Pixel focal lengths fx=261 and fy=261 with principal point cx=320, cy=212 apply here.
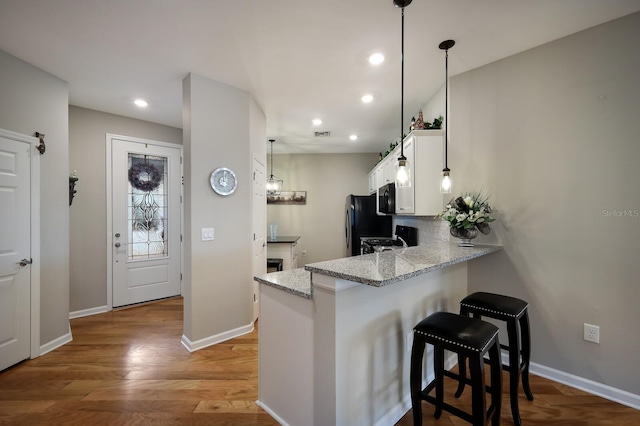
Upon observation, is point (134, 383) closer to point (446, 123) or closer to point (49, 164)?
point (49, 164)

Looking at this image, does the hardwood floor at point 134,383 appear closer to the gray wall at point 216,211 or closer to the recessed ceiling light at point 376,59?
the gray wall at point 216,211

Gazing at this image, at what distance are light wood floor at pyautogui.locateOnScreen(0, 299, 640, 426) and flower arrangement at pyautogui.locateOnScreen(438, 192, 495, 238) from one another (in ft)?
4.12

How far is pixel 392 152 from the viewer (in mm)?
3689

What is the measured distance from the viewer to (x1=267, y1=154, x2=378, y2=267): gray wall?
6066 millimetres

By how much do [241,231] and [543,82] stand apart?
3.11 m

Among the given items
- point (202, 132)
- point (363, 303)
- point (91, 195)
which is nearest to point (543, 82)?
point (363, 303)

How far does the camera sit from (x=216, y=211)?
9.00 feet

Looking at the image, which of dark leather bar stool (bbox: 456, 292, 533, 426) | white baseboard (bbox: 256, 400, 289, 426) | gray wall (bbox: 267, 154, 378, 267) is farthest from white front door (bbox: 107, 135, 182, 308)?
dark leather bar stool (bbox: 456, 292, 533, 426)

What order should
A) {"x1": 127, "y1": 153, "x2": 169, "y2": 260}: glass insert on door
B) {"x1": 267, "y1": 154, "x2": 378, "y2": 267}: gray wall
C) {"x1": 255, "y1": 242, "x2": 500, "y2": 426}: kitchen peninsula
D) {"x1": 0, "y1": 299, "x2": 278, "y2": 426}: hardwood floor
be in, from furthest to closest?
1. {"x1": 267, "y1": 154, "x2": 378, "y2": 267}: gray wall
2. {"x1": 127, "y1": 153, "x2": 169, "y2": 260}: glass insert on door
3. {"x1": 0, "y1": 299, "x2": 278, "y2": 426}: hardwood floor
4. {"x1": 255, "y1": 242, "x2": 500, "y2": 426}: kitchen peninsula

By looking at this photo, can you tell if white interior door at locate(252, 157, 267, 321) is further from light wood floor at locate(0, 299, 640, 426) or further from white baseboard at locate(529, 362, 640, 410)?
white baseboard at locate(529, 362, 640, 410)

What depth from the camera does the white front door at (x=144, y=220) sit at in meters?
3.67


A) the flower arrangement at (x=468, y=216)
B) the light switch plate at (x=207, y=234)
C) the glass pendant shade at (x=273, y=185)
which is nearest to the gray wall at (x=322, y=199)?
the glass pendant shade at (x=273, y=185)

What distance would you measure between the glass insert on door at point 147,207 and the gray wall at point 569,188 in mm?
4132

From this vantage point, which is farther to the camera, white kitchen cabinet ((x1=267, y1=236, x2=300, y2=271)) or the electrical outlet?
white kitchen cabinet ((x1=267, y1=236, x2=300, y2=271))
